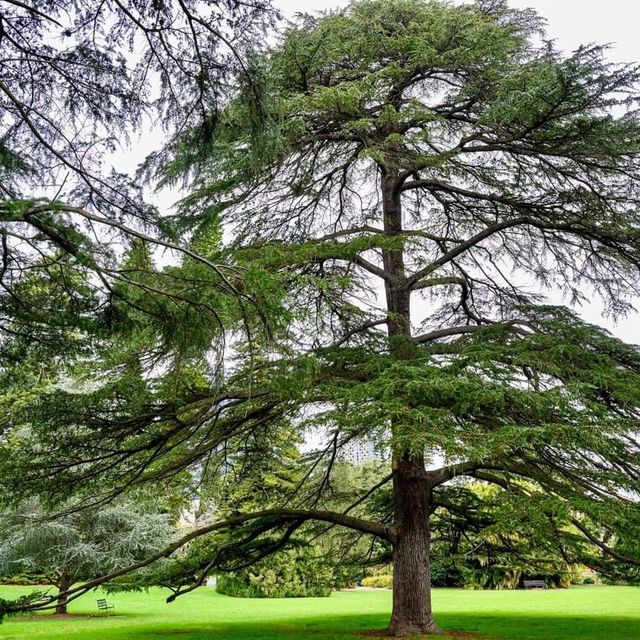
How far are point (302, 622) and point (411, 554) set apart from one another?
521cm

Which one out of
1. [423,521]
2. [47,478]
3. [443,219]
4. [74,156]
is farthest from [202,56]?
[443,219]

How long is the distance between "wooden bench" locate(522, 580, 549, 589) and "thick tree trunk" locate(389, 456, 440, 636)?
21145mm

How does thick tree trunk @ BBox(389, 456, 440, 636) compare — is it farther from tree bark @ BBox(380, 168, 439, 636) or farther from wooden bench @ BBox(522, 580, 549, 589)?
wooden bench @ BBox(522, 580, 549, 589)

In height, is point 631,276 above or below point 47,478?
above

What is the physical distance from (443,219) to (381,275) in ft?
7.66

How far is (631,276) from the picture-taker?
9.77 m

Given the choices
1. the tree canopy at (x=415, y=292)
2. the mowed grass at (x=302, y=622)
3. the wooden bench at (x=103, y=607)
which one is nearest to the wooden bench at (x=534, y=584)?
the mowed grass at (x=302, y=622)

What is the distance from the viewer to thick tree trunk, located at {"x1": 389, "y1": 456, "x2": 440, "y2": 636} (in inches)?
365

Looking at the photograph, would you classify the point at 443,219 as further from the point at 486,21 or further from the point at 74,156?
the point at 74,156

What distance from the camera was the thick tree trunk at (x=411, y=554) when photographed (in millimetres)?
9266

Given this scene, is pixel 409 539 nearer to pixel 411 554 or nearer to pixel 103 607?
pixel 411 554

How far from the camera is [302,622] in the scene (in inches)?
530

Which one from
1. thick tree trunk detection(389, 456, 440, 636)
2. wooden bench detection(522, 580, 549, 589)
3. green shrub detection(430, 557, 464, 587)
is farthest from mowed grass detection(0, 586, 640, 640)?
wooden bench detection(522, 580, 549, 589)

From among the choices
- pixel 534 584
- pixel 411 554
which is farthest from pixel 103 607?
pixel 534 584
